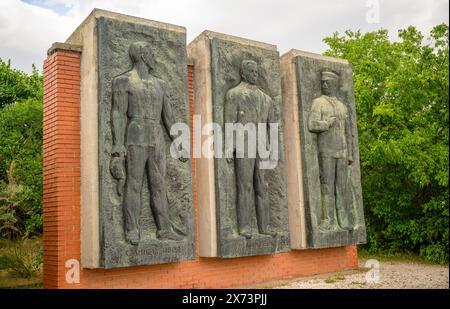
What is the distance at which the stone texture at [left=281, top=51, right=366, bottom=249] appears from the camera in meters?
8.74

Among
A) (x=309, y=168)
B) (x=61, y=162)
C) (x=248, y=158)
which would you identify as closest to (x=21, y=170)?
(x=61, y=162)

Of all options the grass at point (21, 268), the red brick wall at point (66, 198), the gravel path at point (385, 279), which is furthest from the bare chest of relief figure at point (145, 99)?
the grass at point (21, 268)

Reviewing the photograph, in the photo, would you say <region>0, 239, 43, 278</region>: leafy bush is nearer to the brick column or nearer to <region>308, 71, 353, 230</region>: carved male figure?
the brick column

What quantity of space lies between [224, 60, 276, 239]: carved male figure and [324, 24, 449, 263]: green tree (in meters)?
2.67

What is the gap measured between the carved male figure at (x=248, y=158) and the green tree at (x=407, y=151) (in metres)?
2.67

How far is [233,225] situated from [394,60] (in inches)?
370

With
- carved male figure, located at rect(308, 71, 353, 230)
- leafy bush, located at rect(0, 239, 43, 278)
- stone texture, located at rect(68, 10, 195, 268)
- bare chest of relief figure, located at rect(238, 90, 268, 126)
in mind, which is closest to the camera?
stone texture, located at rect(68, 10, 195, 268)

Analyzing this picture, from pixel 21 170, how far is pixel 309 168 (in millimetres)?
7417

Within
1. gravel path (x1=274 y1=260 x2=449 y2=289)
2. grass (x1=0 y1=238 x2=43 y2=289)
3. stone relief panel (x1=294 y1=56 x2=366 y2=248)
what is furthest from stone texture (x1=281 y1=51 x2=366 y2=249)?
grass (x1=0 y1=238 x2=43 y2=289)

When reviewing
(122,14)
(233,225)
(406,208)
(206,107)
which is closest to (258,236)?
(233,225)

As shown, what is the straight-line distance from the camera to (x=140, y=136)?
6.99 m

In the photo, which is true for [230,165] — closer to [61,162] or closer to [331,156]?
[331,156]

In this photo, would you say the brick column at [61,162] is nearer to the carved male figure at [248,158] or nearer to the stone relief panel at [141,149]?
the stone relief panel at [141,149]

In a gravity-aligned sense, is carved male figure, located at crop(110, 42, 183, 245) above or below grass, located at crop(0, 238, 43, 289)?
above
